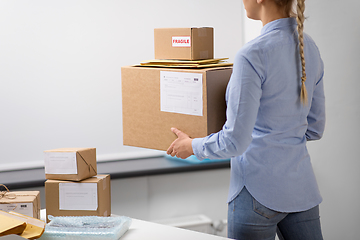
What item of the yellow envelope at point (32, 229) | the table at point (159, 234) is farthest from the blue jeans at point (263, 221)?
the yellow envelope at point (32, 229)

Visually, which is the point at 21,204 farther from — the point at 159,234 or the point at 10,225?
the point at 159,234

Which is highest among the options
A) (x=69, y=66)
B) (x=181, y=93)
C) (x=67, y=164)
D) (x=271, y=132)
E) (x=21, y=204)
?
(x=69, y=66)

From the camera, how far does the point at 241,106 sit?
0.93 metres

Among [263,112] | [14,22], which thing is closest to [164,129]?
[263,112]

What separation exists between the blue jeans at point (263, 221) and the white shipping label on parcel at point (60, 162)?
572 mm

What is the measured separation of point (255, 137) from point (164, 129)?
0.35m

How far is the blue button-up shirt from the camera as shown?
0.94 meters

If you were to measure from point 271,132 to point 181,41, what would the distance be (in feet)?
1.51

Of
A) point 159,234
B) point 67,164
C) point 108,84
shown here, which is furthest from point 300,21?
point 108,84

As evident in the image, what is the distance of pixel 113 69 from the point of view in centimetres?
205

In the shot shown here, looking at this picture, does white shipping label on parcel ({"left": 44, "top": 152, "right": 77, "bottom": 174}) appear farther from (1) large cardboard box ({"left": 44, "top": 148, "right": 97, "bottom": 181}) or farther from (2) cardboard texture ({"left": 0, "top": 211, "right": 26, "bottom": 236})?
(2) cardboard texture ({"left": 0, "top": 211, "right": 26, "bottom": 236})

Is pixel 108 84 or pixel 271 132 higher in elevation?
pixel 108 84

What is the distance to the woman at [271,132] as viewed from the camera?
94 cm

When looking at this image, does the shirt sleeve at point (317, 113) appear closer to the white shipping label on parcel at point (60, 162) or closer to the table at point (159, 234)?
the table at point (159, 234)
